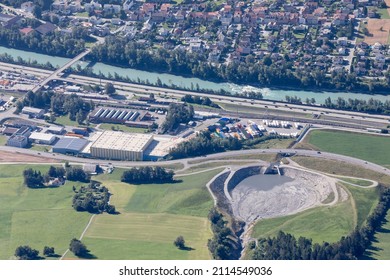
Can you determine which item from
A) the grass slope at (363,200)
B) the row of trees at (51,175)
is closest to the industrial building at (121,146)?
the row of trees at (51,175)

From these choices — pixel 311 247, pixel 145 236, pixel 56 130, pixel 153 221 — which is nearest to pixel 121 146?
pixel 56 130

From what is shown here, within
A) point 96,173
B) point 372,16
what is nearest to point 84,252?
point 96,173

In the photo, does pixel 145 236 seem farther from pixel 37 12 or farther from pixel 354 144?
pixel 37 12

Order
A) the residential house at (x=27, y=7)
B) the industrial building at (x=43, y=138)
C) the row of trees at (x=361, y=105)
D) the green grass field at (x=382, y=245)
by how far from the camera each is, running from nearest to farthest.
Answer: the green grass field at (x=382, y=245) → the industrial building at (x=43, y=138) → the row of trees at (x=361, y=105) → the residential house at (x=27, y=7)

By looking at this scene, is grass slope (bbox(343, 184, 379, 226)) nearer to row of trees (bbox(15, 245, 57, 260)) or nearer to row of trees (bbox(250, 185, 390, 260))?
row of trees (bbox(250, 185, 390, 260))

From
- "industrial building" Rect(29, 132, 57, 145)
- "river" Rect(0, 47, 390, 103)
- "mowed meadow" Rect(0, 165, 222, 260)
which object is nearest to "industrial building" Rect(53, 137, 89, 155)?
"industrial building" Rect(29, 132, 57, 145)

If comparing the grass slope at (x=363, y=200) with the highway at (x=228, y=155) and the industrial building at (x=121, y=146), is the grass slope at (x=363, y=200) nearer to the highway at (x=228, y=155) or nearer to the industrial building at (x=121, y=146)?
the highway at (x=228, y=155)

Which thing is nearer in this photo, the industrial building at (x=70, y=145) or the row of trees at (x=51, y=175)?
the row of trees at (x=51, y=175)
